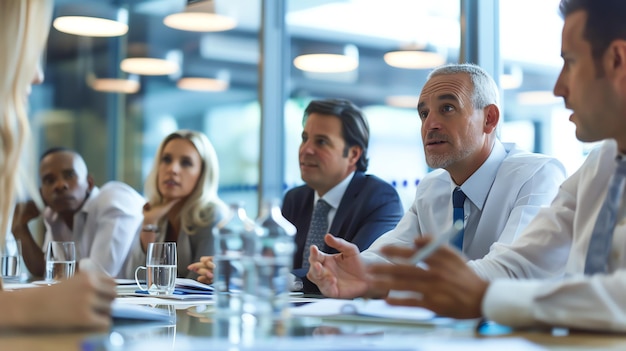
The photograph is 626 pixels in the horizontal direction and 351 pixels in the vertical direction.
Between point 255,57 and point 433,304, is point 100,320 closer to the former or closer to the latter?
point 433,304

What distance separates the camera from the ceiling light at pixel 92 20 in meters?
7.41

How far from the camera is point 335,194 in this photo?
437 cm

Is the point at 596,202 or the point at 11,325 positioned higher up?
the point at 596,202

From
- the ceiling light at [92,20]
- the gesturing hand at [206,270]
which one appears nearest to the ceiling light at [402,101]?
the gesturing hand at [206,270]

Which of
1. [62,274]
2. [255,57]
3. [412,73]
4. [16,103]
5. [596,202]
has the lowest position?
[62,274]

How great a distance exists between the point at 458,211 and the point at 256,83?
11.8ft

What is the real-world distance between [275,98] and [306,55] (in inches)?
17.2

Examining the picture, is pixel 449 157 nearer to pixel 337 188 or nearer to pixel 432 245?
pixel 337 188

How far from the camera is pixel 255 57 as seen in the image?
667 centimetres

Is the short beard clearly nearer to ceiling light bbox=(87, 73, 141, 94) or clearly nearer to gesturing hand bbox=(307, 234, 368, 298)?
gesturing hand bbox=(307, 234, 368, 298)

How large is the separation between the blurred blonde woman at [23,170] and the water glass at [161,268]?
853 mm

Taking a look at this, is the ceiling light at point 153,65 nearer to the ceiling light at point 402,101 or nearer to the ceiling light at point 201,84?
the ceiling light at point 201,84

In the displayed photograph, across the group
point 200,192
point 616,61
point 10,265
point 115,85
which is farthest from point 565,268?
point 115,85

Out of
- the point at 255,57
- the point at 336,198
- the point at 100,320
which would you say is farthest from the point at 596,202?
the point at 255,57
